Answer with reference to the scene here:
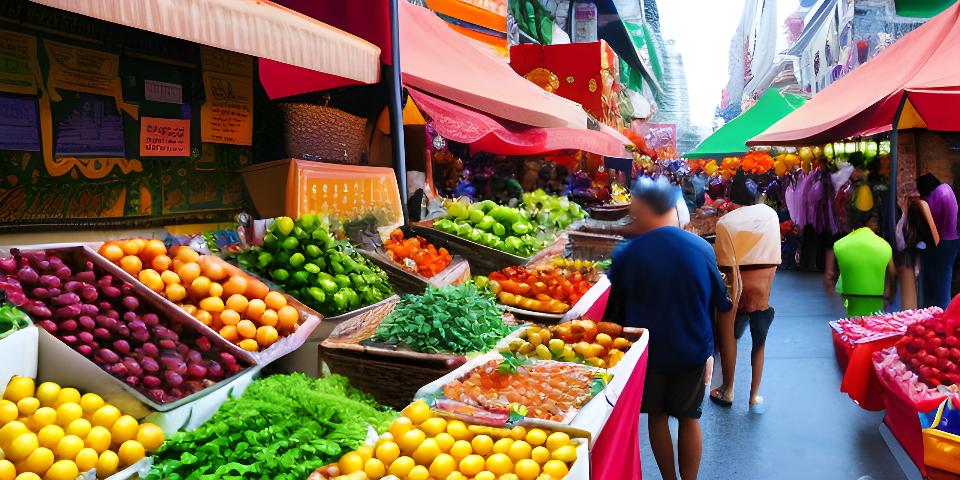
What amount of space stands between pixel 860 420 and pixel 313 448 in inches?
185

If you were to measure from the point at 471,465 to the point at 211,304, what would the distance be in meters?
1.57

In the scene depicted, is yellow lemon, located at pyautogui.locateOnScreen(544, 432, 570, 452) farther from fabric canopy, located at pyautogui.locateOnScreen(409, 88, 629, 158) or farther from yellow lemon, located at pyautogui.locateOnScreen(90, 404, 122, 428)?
fabric canopy, located at pyautogui.locateOnScreen(409, 88, 629, 158)

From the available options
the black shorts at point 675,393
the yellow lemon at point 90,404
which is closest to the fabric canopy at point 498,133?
the black shorts at point 675,393

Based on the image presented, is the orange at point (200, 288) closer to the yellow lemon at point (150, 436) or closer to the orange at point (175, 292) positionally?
the orange at point (175, 292)

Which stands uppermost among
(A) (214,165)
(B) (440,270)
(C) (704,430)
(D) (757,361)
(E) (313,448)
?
(A) (214,165)

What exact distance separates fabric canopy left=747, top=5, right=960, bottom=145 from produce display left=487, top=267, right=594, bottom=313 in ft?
17.6

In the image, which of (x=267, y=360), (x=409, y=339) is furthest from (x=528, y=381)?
(x=267, y=360)

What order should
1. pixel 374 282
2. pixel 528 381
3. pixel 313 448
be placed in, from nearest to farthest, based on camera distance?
pixel 313 448
pixel 528 381
pixel 374 282

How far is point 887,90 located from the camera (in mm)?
8430

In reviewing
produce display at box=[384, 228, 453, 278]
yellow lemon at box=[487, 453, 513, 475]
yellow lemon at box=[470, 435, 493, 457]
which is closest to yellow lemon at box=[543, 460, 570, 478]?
yellow lemon at box=[487, 453, 513, 475]

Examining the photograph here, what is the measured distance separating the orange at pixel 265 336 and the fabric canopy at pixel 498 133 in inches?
117

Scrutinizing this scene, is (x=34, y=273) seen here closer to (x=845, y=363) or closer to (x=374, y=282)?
(x=374, y=282)

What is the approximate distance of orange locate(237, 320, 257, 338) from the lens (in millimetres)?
2885

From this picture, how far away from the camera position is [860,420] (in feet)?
16.6
